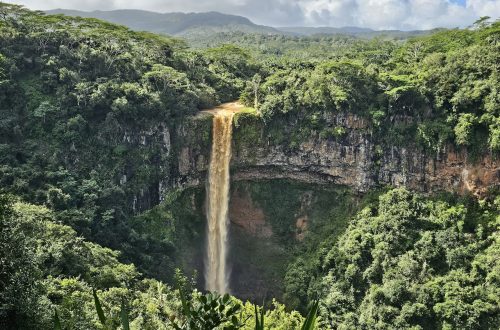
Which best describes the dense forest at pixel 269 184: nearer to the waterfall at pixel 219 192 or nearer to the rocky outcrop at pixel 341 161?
the rocky outcrop at pixel 341 161

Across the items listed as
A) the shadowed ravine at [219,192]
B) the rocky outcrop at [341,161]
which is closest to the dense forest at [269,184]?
the rocky outcrop at [341,161]

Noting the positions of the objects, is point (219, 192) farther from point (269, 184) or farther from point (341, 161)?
point (341, 161)

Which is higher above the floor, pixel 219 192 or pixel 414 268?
pixel 219 192

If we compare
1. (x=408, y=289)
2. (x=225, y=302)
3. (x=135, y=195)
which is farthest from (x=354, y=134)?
(x=225, y=302)

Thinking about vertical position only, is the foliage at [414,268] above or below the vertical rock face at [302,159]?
below

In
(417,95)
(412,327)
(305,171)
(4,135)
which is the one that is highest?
(417,95)

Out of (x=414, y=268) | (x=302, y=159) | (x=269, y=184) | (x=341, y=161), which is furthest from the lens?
(x=269, y=184)

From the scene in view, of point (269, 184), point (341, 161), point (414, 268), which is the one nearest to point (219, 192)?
point (269, 184)

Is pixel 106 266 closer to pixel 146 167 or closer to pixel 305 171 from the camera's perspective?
pixel 146 167
